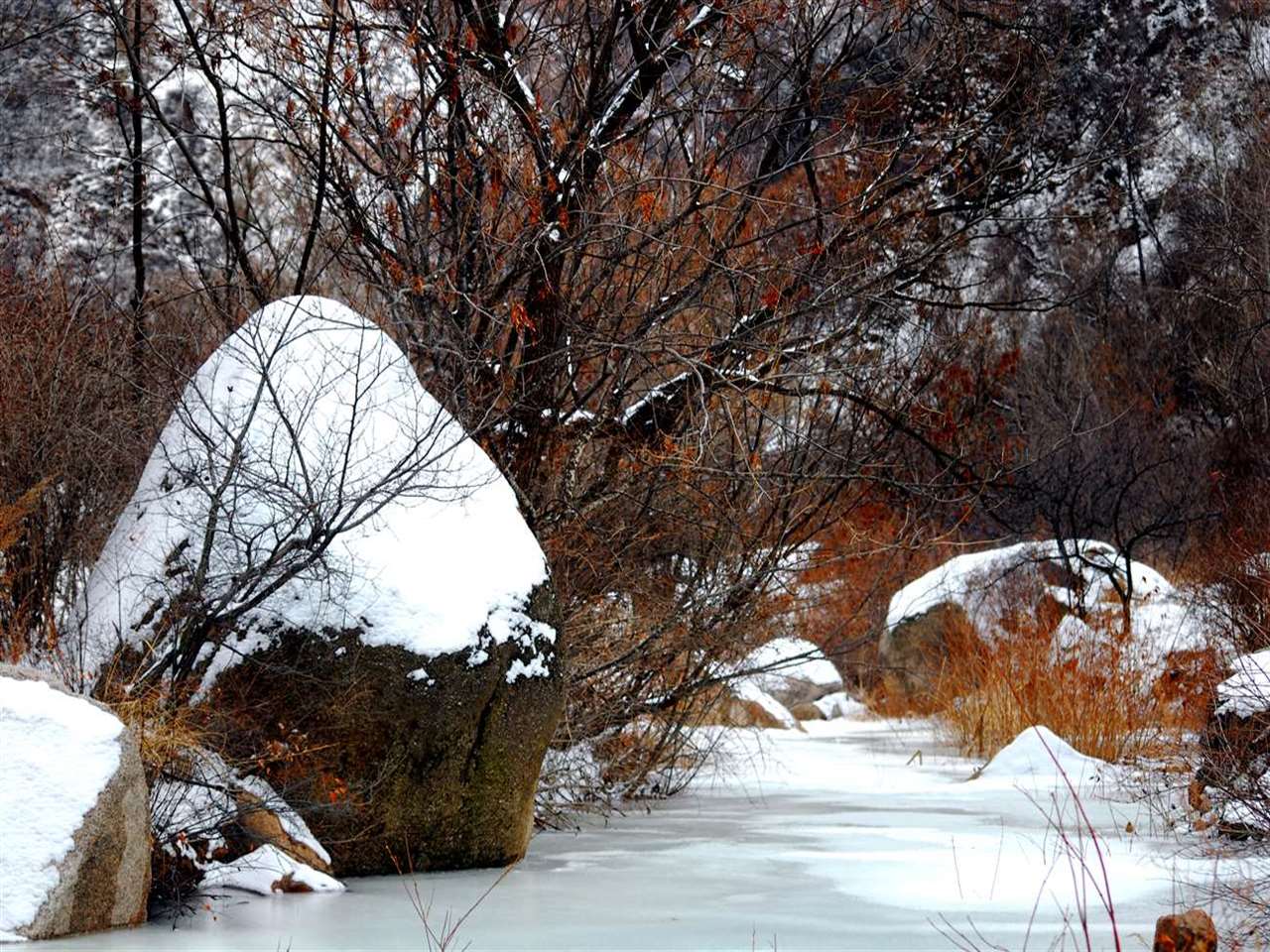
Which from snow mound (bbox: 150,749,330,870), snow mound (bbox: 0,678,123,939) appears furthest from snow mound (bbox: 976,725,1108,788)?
snow mound (bbox: 0,678,123,939)

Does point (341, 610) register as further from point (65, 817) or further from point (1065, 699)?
point (1065, 699)

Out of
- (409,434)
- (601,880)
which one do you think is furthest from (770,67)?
(601,880)

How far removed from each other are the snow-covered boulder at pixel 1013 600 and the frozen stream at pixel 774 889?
15.4 ft

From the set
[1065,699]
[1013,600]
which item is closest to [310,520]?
[1065,699]

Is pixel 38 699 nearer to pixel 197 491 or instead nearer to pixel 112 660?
pixel 112 660

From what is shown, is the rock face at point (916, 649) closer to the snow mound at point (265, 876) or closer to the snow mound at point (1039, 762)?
the snow mound at point (1039, 762)

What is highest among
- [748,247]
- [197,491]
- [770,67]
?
[770,67]

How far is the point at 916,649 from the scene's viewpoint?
16.2 m

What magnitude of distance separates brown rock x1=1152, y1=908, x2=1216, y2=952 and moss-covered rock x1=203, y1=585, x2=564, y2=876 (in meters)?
2.69

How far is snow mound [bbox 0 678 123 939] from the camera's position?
Result: 162 inches

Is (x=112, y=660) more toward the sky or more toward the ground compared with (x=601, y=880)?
more toward the sky

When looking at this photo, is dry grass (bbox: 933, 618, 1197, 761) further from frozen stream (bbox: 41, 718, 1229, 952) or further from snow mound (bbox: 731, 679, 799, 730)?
snow mound (bbox: 731, 679, 799, 730)

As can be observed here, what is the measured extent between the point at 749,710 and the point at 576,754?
7.05 meters

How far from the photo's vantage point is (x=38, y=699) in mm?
4367
